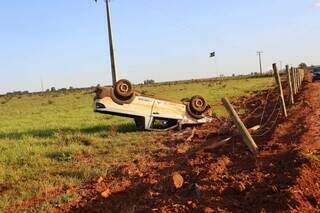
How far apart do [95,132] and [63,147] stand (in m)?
3.36

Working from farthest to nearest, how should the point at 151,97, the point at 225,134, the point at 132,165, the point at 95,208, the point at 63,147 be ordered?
the point at 151,97, the point at 63,147, the point at 225,134, the point at 132,165, the point at 95,208

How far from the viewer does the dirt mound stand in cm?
641

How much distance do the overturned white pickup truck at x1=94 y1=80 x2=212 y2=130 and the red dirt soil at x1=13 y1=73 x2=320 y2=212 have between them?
402cm

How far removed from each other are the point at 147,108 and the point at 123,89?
1.05 meters

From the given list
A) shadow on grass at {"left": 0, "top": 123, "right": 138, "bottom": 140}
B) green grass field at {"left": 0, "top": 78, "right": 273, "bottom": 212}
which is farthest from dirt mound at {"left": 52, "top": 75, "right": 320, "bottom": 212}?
shadow on grass at {"left": 0, "top": 123, "right": 138, "bottom": 140}

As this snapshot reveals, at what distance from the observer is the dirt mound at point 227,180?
6410 mm

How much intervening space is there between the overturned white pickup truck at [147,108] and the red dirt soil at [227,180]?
4.02 meters

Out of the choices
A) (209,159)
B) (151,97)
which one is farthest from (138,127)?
(209,159)

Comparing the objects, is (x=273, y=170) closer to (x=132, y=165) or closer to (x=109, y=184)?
(x=109, y=184)

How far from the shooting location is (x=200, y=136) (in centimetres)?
1562

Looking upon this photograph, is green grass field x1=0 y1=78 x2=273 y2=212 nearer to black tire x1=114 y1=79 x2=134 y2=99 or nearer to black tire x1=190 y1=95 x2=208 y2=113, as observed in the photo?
black tire x1=114 y1=79 x2=134 y2=99

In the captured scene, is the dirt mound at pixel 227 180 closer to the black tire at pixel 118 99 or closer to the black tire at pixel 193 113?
the black tire at pixel 118 99

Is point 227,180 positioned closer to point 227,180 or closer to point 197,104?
point 227,180

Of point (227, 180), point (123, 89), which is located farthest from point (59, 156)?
point (227, 180)
